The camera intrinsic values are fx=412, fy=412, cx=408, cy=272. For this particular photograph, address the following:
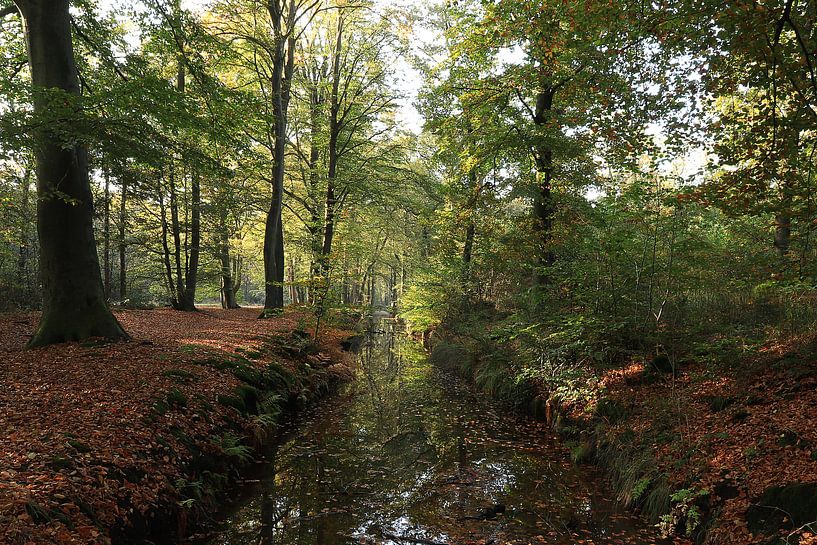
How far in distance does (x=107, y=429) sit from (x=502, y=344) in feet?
30.4

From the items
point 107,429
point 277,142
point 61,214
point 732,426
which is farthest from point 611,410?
point 277,142

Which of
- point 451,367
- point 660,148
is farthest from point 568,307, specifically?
point 451,367

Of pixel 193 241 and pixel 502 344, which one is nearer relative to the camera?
pixel 502 344

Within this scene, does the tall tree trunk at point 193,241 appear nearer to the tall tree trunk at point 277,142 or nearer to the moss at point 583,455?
the tall tree trunk at point 277,142

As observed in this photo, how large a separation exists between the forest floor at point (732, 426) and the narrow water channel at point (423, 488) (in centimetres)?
86

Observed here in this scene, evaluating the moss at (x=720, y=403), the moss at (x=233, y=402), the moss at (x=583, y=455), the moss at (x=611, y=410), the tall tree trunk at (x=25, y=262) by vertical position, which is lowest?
the moss at (x=583, y=455)

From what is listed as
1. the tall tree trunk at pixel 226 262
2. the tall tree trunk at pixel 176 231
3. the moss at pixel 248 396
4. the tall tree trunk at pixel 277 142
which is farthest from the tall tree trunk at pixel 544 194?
the tall tree trunk at pixel 226 262

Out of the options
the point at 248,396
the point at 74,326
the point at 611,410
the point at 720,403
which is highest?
the point at 74,326

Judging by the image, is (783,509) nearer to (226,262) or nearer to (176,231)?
(176,231)

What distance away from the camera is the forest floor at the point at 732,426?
4.27 meters

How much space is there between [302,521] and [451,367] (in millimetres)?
10054

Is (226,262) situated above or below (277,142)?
below

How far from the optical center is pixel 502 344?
11.7 meters

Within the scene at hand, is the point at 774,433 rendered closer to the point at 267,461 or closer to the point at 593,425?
the point at 593,425
